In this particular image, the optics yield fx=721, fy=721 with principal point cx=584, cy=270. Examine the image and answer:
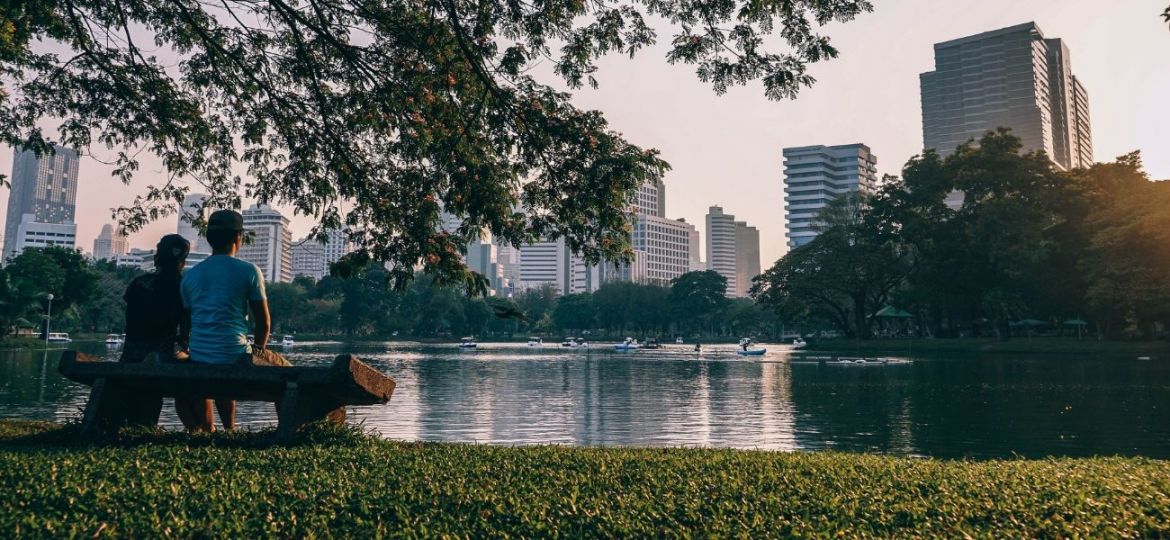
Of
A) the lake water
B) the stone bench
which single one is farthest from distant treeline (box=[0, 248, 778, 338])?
the stone bench

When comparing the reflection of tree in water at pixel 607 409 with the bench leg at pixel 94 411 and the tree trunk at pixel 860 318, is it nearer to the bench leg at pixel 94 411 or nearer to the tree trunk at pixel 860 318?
the bench leg at pixel 94 411

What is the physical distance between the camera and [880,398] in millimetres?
22797

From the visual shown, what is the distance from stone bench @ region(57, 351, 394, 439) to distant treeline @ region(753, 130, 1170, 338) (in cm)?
5236

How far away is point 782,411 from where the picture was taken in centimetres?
1966

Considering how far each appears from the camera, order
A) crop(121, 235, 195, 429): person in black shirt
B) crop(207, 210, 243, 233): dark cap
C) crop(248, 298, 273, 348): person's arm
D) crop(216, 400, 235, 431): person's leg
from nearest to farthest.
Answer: crop(248, 298, 273, 348): person's arm
crop(207, 210, 243, 233): dark cap
crop(216, 400, 235, 431): person's leg
crop(121, 235, 195, 429): person in black shirt

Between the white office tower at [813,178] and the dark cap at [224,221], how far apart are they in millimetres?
184891

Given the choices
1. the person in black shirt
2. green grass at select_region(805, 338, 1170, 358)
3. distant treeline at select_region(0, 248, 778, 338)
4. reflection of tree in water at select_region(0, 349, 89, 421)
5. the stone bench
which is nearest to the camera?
the stone bench

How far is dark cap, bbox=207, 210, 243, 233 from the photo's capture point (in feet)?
19.5

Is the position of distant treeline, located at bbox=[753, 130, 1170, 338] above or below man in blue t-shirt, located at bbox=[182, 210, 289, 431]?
above

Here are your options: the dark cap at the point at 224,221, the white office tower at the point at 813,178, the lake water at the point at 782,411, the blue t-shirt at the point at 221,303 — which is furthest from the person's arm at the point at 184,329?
the white office tower at the point at 813,178

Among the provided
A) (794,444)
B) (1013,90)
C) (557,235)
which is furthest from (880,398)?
(1013,90)

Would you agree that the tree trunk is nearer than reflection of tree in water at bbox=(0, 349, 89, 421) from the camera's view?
No

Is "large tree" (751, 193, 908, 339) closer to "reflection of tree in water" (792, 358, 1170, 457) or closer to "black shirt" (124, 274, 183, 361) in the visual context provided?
"reflection of tree in water" (792, 358, 1170, 457)

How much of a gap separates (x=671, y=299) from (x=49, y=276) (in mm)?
87302
